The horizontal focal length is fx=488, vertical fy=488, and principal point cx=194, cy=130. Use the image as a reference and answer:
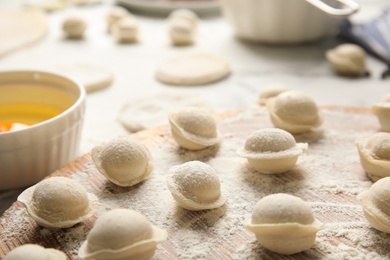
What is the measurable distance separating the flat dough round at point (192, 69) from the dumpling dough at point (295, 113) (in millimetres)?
602

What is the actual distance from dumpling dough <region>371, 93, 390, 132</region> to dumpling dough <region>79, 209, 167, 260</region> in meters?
0.66

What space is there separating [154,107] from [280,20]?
0.72 meters

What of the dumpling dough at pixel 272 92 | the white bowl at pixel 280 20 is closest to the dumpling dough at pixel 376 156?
the dumpling dough at pixel 272 92

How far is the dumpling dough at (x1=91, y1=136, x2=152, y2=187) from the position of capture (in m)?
0.99

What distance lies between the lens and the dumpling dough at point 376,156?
98 cm

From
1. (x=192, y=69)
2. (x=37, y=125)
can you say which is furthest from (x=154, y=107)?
Result: (x=37, y=125)

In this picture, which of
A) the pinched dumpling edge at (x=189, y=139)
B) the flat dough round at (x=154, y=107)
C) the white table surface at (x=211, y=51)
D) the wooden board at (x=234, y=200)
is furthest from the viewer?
the white table surface at (x=211, y=51)

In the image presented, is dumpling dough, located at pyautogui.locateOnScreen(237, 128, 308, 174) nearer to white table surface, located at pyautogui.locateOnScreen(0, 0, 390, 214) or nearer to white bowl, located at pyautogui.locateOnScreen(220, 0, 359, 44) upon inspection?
white table surface, located at pyautogui.locateOnScreen(0, 0, 390, 214)

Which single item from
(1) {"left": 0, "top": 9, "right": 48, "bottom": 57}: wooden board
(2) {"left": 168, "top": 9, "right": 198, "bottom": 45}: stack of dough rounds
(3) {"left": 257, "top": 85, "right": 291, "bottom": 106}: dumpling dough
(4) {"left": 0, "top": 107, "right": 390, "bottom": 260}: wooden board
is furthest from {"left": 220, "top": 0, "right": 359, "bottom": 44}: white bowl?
(1) {"left": 0, "top": 9, "right": 48, "bottom": 57}: wooden board

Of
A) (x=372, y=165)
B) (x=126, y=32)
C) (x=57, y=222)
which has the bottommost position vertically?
(x=126, y=32)

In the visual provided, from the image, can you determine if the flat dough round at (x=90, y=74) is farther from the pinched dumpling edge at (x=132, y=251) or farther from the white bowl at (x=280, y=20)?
the pinched dumpling edge at (x=132, y=251)

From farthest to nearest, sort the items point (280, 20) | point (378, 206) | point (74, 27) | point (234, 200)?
1. point (74, 27)
2. point (280, 20)
3. point (234, 200)
4. point (378, 206)

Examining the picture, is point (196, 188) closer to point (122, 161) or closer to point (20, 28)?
point (122, 161)

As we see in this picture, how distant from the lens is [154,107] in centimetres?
156
